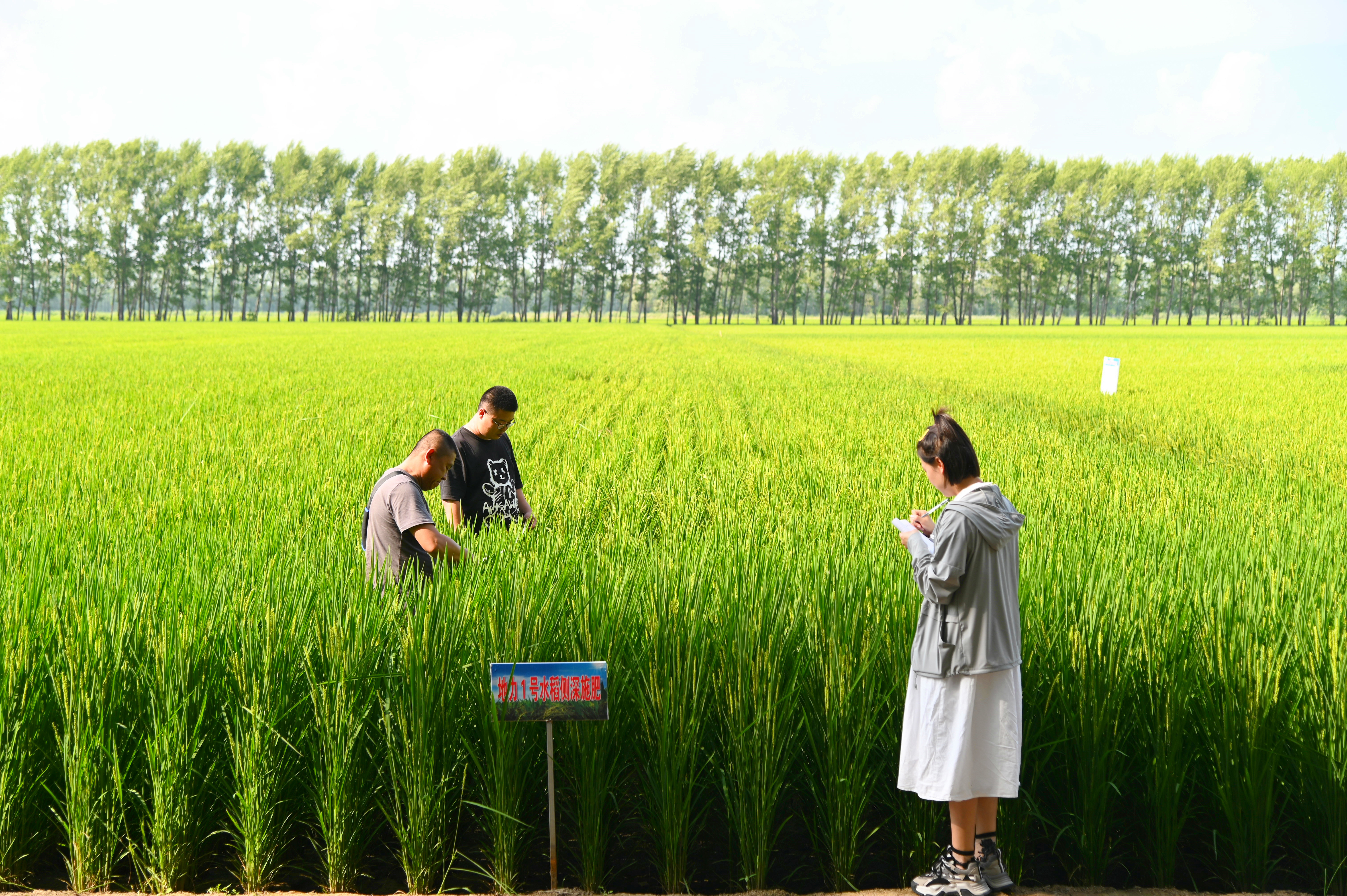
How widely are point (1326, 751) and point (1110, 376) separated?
13796 mm

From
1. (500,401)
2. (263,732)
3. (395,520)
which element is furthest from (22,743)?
(500,401)

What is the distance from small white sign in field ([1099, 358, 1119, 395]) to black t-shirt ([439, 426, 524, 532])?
41.6 feet

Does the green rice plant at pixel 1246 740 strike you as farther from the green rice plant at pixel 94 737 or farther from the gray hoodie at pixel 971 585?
the green rice plant at pixel 94 737

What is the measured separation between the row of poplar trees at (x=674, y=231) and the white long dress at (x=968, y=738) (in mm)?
88397

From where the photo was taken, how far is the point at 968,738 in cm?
263

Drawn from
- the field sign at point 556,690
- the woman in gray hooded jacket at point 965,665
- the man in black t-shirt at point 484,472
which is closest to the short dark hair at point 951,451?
the woman in gray hooded jacket at point 965,665

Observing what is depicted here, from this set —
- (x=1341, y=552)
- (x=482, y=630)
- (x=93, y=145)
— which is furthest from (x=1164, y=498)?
(x=93, y=145)

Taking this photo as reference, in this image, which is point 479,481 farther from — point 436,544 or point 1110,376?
point 1110,376

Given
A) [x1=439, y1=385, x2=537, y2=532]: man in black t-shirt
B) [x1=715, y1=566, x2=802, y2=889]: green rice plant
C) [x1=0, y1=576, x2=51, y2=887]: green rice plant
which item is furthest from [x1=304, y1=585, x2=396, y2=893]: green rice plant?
[x1=439, y1=385, x2=537, y2=532]: man in black t-shirt

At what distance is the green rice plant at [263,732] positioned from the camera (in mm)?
2814

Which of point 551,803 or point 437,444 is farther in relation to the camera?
point 437,444

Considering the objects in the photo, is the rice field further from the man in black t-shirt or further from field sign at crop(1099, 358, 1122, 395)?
field sign at crop(1099, 358, 1122, 395)

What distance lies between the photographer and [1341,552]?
475 centimetres

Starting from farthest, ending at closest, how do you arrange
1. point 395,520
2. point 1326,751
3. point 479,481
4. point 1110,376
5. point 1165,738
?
point 1110,376, point 479,481, point 395,520, point 1165,738, point 1326,751
